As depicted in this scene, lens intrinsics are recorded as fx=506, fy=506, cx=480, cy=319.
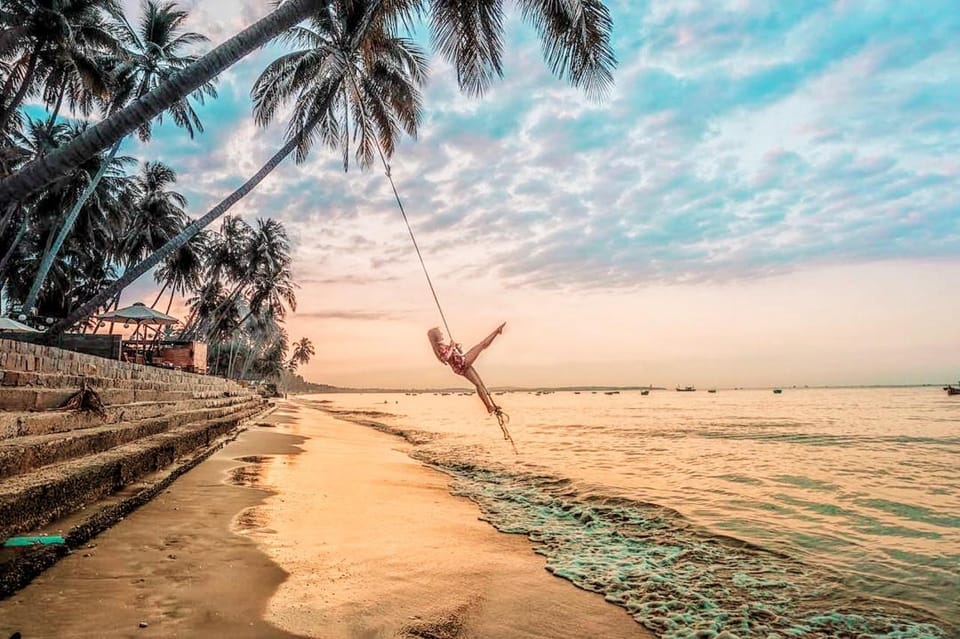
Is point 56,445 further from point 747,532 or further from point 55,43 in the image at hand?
point 55,43

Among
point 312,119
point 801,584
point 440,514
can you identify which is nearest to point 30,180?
point 440,514

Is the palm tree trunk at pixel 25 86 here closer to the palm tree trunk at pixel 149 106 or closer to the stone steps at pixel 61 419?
the stone steps at pixel 61 419

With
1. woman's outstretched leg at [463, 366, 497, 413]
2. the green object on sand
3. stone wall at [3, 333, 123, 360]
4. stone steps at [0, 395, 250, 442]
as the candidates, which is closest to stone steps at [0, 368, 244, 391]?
stone steps at [0, 395, 250, 442]

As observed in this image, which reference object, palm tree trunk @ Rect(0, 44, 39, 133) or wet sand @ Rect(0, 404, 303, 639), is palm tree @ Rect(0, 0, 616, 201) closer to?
wet sand @ Rect(0, 404, 303, 639)

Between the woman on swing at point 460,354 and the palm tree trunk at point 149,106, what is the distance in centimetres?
398

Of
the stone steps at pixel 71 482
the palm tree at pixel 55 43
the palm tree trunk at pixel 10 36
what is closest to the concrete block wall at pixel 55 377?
the stone steps at pixel 71 482

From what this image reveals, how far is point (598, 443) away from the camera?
47.3 ft

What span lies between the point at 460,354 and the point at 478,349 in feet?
0.85

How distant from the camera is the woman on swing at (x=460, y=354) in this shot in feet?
22.1

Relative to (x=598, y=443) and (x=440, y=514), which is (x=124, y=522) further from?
(x=598, y=443)

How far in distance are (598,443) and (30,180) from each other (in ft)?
43.3

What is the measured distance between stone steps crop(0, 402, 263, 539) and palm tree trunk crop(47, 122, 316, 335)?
702cm

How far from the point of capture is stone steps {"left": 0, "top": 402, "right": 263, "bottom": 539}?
301 cm

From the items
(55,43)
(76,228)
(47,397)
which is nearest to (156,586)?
(47,397)
